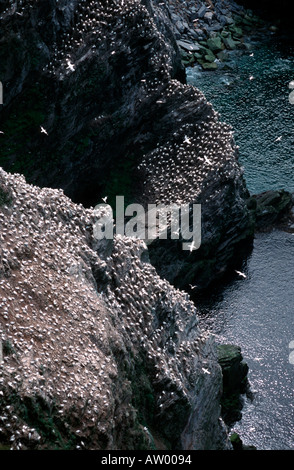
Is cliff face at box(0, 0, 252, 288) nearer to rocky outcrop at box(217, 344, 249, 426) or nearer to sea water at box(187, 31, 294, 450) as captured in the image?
sea water at box(187, 31, 294, 450)

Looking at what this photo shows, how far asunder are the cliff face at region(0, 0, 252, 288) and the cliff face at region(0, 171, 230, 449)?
13173 millimetres

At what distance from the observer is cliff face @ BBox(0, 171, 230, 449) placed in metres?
24.6

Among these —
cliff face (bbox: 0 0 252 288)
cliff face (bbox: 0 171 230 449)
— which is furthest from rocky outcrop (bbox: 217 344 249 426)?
cliff face (bbox: 0 0 252 288)

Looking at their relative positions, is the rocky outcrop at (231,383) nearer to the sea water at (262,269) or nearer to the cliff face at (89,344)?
the sea water at (262,269)

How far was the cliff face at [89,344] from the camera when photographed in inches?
970

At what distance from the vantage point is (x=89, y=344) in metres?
27.5

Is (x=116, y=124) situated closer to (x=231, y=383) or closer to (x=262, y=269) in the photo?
(x=262, y=269)

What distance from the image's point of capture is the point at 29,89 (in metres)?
44.4

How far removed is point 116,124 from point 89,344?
82.5ft

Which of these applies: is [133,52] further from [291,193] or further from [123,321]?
[123,321]

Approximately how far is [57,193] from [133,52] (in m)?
20.0

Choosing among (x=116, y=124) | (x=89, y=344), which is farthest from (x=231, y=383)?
(x=116, y=124)

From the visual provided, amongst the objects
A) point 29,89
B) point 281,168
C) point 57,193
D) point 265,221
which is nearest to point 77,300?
point 57,193

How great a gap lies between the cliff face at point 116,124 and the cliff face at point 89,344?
13173 mm
